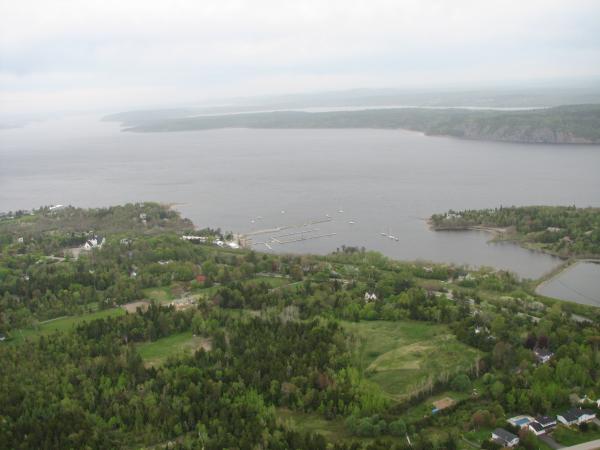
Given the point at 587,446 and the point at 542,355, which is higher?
the point at 542,355

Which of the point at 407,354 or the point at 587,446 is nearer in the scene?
the point at 587,446

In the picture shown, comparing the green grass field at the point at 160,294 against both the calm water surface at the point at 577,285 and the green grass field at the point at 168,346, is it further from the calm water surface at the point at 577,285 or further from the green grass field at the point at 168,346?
the calm water surface at the point at 577,285

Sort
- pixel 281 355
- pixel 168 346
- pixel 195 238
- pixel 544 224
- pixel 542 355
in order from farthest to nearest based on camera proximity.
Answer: pixel 195 238 → pixel 544 224 → pixel 168 346 → pixel 281 355 → pixel 542 355

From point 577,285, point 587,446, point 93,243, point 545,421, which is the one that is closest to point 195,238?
point 93,243

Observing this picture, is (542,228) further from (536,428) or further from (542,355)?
(536,428)

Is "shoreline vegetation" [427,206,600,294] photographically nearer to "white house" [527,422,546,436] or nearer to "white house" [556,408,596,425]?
"white house" [556,408,596,425]

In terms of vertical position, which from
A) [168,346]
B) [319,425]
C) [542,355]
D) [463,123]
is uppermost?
[463,123]

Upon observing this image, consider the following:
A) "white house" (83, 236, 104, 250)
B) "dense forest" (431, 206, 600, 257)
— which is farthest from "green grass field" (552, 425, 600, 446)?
"white house" (83, 236, 104, 250)

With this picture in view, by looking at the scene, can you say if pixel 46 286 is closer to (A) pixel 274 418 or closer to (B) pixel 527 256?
(A) pixel 274 418
